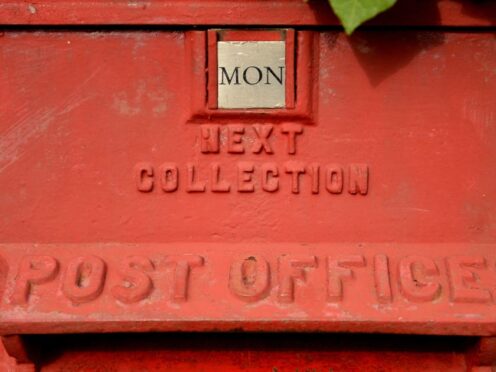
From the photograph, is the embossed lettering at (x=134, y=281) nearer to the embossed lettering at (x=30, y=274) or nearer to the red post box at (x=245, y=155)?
the red post box at (x=245, y=155)

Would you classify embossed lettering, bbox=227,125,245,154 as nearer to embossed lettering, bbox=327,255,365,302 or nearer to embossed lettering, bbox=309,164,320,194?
embossed lettering, bbox=309,164,320,194

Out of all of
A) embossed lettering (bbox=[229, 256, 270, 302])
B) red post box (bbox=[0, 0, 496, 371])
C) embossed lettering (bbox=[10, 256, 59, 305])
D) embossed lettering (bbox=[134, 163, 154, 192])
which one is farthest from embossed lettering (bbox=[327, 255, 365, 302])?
embossed lettering (bbox=[10, 256, 59, 305])

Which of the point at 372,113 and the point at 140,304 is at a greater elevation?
the point at 372,113

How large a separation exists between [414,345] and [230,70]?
2.21 ft

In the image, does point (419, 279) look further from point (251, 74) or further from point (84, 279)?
point (84, 279)

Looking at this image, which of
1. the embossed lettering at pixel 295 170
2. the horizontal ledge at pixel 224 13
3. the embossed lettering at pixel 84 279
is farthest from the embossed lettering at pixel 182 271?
the horizontal ledge at pixel 224 13

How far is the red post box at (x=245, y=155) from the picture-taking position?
4.38ft

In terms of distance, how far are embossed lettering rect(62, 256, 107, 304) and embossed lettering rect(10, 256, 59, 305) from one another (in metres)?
0.03

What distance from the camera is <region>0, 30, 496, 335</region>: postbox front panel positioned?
1.36 metres

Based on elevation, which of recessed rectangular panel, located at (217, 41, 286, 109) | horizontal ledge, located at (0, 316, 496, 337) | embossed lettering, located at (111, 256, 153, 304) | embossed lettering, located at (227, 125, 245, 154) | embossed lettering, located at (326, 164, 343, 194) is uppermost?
recessed rectangular panel, located at (217, 41, 286, 109)

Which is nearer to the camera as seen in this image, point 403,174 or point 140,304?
point 140,304

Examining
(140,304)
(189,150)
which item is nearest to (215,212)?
(189,150)

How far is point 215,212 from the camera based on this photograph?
54.7 inches

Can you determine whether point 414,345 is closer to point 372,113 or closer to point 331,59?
point 372,113
